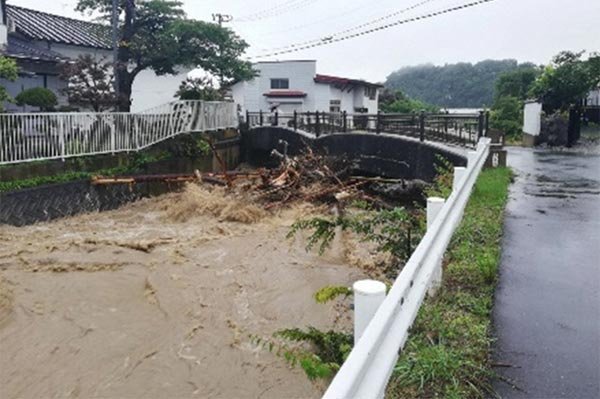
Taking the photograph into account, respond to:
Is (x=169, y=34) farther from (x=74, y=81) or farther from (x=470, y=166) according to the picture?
(x=470, y=166)

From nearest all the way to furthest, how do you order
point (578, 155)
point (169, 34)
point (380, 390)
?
point (380, 390) → point (578, 155) → point (169, 34)

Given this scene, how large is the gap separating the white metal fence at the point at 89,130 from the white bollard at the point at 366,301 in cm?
1265

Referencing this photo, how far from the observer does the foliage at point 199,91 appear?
22406 mm

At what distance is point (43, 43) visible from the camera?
2219cm

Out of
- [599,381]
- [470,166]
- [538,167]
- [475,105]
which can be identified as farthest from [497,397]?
[475,105]

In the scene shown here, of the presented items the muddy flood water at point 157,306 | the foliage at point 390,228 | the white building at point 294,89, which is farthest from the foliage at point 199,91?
the foliage at point 390,228

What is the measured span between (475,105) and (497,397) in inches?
3277

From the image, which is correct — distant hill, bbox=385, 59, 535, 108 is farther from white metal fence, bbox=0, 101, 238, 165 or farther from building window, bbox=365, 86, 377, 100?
white metal fence, bbox=0, 101, 238, 165

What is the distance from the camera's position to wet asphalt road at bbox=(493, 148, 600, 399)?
122 inches

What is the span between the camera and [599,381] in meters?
3.03

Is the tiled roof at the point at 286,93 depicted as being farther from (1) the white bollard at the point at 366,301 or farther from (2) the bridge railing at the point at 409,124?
(1) the white bollard at the point at 366,301

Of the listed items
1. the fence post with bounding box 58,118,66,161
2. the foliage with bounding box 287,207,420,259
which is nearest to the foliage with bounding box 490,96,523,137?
the fence post with bounding box 58,118,66,161

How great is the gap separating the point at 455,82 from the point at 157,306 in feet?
294

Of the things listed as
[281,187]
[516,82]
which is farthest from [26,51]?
[516,82]
